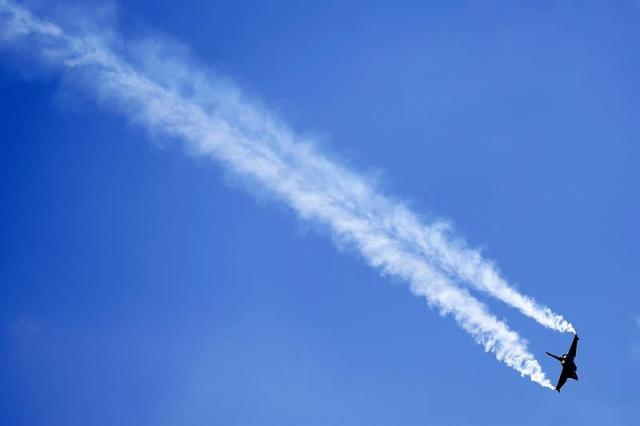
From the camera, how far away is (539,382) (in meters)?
Result: 45.2

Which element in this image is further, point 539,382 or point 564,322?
point 539,382

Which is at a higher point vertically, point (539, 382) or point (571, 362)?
point (571, 362)

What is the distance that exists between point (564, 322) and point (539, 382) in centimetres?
634

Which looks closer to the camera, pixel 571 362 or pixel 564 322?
pixel 564 322

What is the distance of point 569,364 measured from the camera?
46.8m

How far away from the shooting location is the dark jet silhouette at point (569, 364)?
153ft

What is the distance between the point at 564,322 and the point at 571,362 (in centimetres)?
702

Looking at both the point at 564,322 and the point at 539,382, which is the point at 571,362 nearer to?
the point at 539,382

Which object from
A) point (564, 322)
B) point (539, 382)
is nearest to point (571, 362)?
point (539, 382)

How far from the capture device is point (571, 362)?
46938 millimetres

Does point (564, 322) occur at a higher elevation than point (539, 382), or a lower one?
higher

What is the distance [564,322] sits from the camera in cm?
4219

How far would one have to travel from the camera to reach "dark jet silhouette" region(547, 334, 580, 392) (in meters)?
46.7
